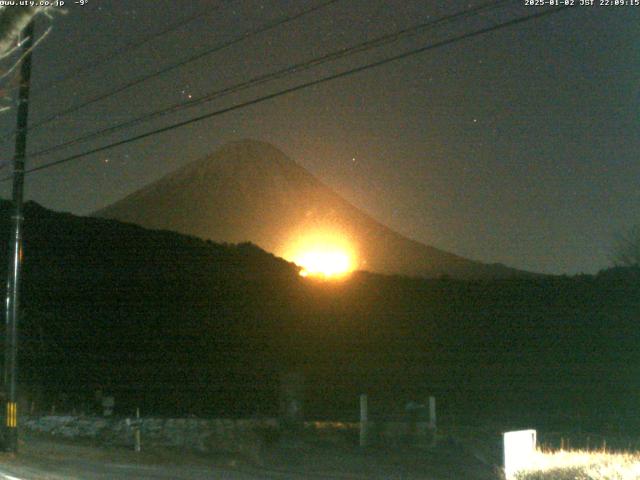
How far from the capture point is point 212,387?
39.0m

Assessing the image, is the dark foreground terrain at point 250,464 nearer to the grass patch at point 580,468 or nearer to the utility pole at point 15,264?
the utility pole at point 15,264

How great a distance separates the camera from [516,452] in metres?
12.7

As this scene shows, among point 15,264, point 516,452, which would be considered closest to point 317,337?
point 15,264

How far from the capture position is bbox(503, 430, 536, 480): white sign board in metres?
12.3

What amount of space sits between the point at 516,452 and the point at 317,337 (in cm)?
3180

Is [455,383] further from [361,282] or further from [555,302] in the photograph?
[361,282]

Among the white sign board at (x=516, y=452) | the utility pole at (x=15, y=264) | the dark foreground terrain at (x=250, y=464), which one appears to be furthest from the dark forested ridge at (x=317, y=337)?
the white sign board at (x=516, y=452)

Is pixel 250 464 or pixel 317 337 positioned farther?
pixel 317 337

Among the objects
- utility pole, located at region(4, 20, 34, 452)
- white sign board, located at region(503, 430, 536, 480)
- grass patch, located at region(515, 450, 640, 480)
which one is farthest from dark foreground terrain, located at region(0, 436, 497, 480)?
grass patch, located at region(515, 450, 640, 480)

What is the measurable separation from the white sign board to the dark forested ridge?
764 inches

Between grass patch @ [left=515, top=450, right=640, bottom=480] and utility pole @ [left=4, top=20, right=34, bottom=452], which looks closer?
grass patch @ [left=515, top=450, right=640, bottom=480]

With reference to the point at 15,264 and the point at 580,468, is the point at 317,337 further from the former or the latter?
the point at 580,468

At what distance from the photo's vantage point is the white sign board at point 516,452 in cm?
1234

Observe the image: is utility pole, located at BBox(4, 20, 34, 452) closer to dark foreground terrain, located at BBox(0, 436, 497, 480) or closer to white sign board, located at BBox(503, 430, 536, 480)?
dark foreground terrain, located at BBox(0, 436, 497, 480)
